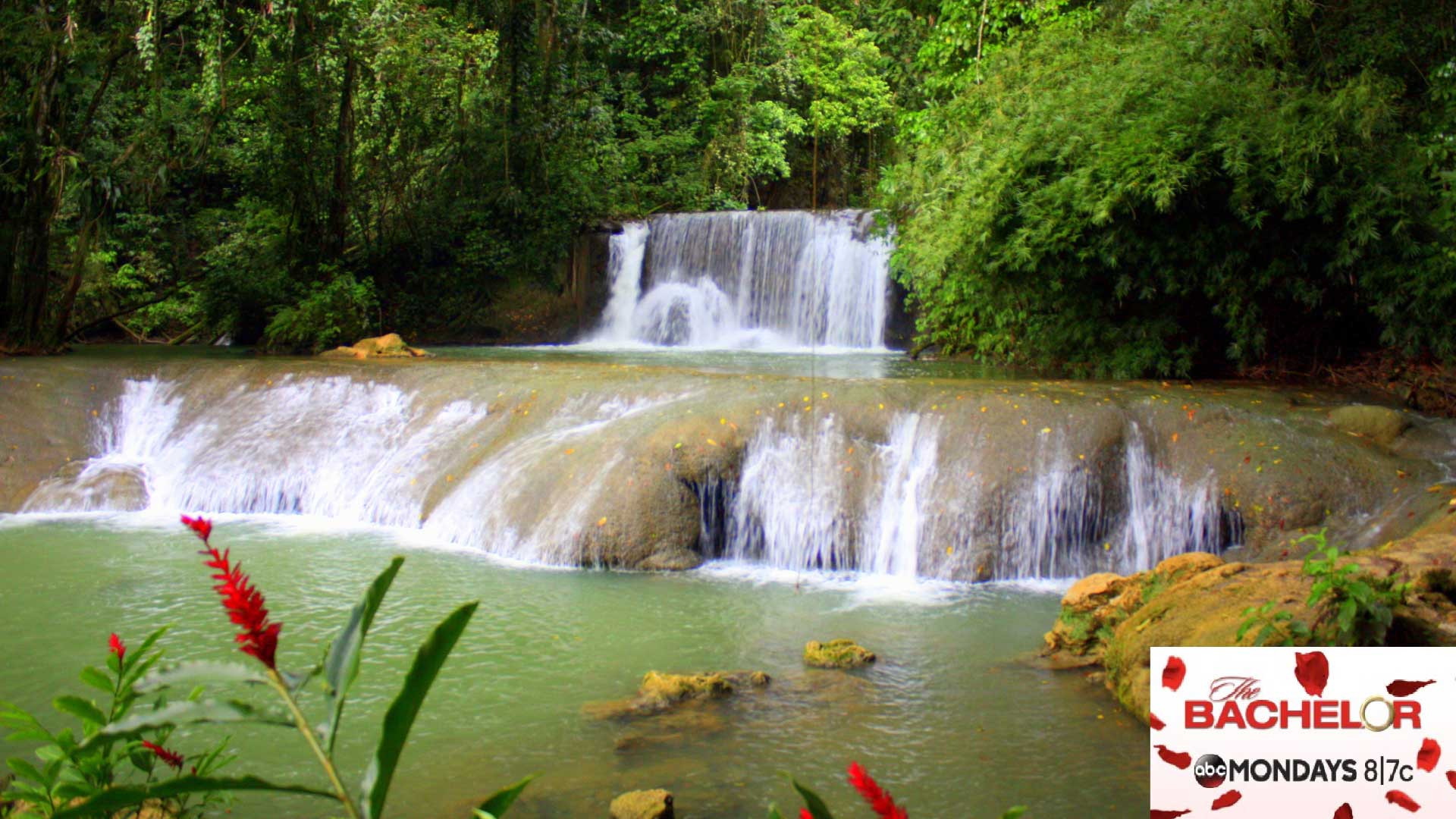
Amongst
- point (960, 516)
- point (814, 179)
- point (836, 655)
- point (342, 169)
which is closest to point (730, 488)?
point (960, 516)

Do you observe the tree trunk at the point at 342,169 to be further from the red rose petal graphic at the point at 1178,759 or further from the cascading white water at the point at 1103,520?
the red rose petal graphic at the point at 1178,759

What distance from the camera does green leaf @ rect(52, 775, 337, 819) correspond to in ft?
4.01

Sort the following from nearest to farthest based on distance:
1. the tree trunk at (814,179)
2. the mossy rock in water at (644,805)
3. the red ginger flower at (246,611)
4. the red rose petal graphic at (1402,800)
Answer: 1. the red ginger flower at (246,611)
2. the red rose petal graphic at (1402,800)
3. the mossy rock in water at (644,805)
4. the tree trunk at (814,179)

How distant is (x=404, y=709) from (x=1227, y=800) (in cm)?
156

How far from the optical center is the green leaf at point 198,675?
1342 millimetres

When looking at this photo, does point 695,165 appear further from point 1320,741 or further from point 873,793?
point 873,793

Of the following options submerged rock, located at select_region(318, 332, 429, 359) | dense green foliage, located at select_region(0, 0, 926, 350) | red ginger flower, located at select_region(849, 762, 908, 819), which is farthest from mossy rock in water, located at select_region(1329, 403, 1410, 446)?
dense green foliage, located at select_region(0, 0, 926, 350)

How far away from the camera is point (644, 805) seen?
4.41 metres

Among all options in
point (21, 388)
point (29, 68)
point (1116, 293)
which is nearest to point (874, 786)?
point (1116, 293)

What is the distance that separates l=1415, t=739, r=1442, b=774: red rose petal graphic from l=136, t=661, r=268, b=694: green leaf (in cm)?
198

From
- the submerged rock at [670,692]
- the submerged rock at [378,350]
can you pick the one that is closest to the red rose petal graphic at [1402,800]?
the submerged rock at [670,692]

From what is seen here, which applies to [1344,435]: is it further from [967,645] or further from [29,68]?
[29,68]

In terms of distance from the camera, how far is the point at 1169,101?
10781 millimetres

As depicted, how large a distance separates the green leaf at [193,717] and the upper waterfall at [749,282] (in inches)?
656
